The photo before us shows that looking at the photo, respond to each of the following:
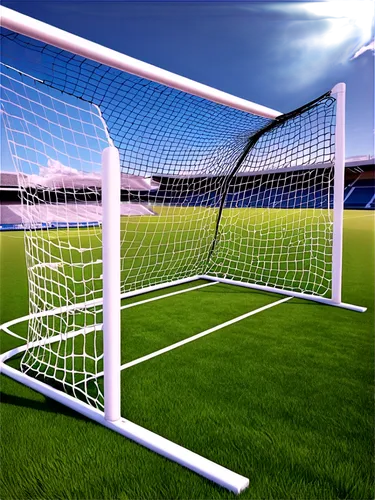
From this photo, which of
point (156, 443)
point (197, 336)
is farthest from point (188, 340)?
point (156, 443)

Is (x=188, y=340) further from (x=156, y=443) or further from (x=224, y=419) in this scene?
(x=156, y=443)

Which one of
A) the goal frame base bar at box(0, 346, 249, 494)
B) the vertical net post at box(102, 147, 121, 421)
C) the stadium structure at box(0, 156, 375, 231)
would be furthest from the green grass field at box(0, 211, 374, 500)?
the stadium structure at box(0, 156, 375, 231)

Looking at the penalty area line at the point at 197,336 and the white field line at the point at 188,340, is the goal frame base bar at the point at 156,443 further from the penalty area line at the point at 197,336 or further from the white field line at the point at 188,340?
the penalty area line at the point at 197,336

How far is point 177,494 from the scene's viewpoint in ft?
4.86

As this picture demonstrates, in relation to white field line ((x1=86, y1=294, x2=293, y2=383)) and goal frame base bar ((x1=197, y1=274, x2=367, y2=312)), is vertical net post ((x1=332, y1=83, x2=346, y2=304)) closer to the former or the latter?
goal frame base bar ((x1=197, y1=274, x2=367, y2=312))

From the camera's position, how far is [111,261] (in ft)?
5.92

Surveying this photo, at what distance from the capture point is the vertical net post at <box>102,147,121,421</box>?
1.78 m

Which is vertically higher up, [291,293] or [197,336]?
[291,293]

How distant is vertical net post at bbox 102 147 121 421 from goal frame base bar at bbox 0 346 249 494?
16 cm

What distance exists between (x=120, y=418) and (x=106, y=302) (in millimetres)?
556

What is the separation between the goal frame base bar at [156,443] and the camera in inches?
60.2

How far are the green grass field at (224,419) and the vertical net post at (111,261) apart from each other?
0.30 m

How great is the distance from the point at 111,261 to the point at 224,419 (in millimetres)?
910

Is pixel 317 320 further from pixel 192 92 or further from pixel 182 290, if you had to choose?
pixel 192 92
